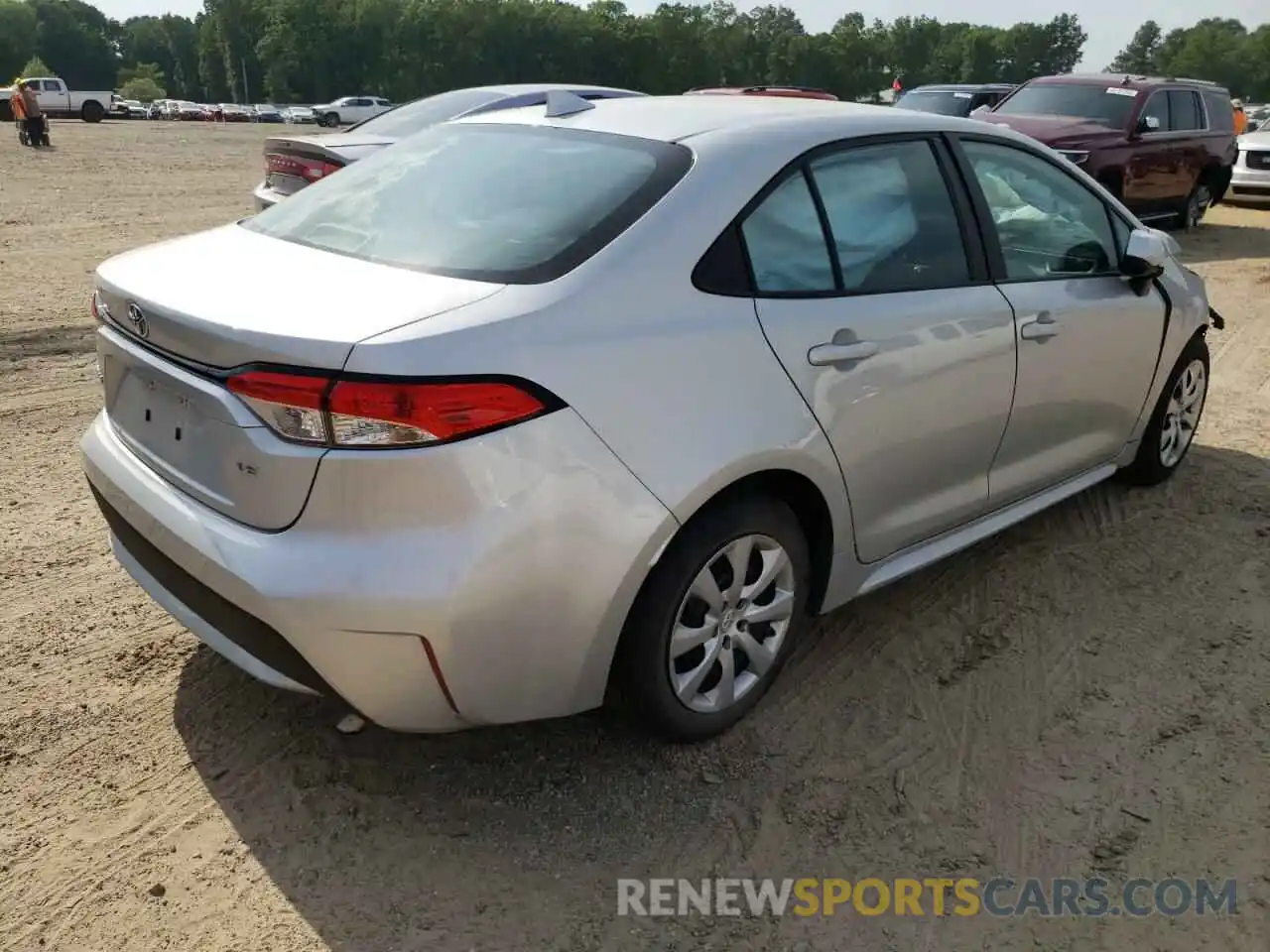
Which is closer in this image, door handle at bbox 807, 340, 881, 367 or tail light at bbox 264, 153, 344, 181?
door handle at bbox 807, 340, 881, 367

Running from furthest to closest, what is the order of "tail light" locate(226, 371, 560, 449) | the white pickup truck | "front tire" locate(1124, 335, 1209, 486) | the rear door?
the white pickup truck, the rear door, "front tire" locate(1124, 335, 1209, 486), "tail light" locate(226, 371, 560, 449)

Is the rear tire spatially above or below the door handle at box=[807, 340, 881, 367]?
below

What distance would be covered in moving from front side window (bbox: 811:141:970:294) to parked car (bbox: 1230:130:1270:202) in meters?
16.0

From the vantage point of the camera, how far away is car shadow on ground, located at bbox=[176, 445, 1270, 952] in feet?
8.05

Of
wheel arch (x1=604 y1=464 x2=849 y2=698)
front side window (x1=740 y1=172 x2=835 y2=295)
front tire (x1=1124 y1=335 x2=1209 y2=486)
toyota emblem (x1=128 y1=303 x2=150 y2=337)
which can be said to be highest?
front side window (x1=740 y1=172 x2=835 y2=295)

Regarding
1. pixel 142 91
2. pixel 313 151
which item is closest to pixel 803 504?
pixel 313 151

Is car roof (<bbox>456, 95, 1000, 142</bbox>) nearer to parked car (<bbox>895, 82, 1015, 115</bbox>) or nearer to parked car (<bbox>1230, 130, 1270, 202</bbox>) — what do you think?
parked car (<bbox>895, 82, 1015, 115</bbox>)

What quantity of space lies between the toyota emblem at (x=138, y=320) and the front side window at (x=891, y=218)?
1807 millimetres

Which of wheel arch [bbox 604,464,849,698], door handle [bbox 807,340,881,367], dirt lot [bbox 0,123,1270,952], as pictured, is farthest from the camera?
door handle [bbox 807,340,881,367]

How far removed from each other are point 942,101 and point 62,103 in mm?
41688

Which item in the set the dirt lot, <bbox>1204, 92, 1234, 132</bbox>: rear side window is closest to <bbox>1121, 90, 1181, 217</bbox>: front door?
<bbox>1204, 92, 1234, 132</bbox>: rear side window

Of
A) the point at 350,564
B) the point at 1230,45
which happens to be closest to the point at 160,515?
the point at 350,564

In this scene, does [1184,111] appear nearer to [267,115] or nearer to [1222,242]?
[1222,242]

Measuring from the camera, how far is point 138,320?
8.73ft
